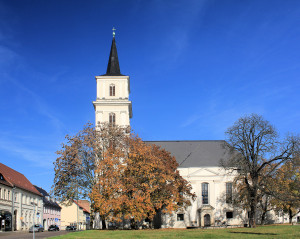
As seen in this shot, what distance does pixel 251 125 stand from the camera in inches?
1679

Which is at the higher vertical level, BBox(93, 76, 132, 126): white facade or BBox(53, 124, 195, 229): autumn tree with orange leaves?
BBox(93, 76, 132, 126): white facade

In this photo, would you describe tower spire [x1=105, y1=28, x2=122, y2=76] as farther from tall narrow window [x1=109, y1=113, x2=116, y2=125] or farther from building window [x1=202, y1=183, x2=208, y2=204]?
building window [x1=202, y1=183, x2=208, y2=204]

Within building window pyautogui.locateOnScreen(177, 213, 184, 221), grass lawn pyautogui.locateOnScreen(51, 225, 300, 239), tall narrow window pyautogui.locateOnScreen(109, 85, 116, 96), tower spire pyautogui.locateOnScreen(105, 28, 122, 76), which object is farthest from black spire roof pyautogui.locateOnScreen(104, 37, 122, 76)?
grass lawn pyautogui.locateOnScreen(51, 225, 300, 239)

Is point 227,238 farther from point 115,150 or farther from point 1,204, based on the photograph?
point 1,204

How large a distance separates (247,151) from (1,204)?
33478 millimetres

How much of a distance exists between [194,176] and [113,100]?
61.3 ft

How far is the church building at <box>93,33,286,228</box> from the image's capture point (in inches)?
2245

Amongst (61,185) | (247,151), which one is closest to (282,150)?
(247,151)

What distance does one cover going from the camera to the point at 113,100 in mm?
57250

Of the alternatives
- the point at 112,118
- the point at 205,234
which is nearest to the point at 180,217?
the point at 112,118

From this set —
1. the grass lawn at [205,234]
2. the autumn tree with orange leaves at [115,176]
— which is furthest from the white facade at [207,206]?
the grass lawn at [205,234]

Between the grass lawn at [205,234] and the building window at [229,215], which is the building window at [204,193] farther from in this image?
the grass lawn at [205,234]

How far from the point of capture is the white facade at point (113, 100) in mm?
56781

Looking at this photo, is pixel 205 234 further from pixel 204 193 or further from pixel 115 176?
pixel 204 193
